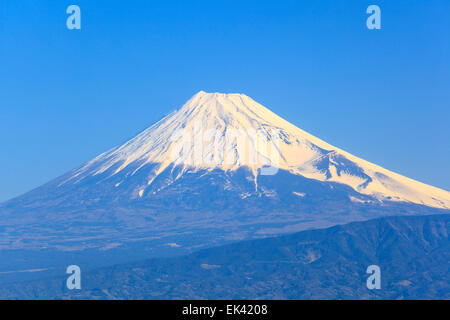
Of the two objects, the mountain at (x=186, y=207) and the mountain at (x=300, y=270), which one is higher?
the mountain at (x=186, y=207)

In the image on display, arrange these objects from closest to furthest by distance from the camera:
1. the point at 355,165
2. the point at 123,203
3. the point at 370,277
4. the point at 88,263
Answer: the point at 370,277 → the point at 88,263 → the point at 123,203 → the point at 355,165

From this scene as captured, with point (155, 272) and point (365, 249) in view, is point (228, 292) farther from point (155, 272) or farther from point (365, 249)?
point (365, 249)

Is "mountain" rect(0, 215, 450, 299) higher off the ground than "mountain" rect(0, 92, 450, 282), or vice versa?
"mountain" rect(0, 92, 450, 282)

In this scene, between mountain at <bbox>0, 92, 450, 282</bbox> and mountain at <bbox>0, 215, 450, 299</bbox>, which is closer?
mountain at <bbox>0, 215, 450, 299</bbox>

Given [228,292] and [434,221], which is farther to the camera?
[434,221]

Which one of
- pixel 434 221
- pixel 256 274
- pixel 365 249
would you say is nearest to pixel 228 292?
pixel 256 274
